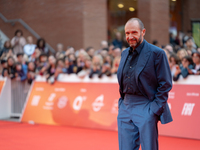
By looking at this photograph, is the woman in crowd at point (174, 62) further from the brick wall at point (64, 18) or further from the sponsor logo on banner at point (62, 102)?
the brick wall at point (64, 18)

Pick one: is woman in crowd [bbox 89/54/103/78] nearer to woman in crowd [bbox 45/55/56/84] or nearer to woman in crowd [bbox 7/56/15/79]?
woman in crowd [bbox 45/55/56/84]

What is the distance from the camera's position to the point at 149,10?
13930 mm

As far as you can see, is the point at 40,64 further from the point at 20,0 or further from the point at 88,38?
the point at 20,0

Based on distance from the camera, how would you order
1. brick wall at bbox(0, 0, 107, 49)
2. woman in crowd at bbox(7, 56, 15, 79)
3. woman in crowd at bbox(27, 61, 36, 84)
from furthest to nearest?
1. brick wall at bbox(0, 0, 107, 49)
2. woman in crowd at bbox(7, 56, 15, 79)
3. woman in crowd at bbox(27, 61, 36, 84)

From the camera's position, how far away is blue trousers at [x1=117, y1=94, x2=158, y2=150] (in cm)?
314

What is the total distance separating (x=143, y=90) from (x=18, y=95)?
6.79m

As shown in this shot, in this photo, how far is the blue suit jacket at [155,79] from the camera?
3111 millimetres

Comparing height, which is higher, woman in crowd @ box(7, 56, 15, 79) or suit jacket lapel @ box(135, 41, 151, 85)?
suit jacket lapel @ box(135, 41, 151, 85)

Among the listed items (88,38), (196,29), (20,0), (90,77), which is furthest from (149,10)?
(90,77)

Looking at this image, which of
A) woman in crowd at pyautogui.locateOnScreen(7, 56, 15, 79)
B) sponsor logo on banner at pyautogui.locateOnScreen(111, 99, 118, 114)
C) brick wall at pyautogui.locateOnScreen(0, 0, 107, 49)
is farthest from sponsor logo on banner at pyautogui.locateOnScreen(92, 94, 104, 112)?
brick wall at pyautogui.locateOnScreen(0, 0, 107, 49)

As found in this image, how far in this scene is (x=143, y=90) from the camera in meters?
3.18

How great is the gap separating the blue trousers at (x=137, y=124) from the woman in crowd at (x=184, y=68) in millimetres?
3327

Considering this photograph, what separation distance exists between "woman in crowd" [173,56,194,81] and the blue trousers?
10.9ft

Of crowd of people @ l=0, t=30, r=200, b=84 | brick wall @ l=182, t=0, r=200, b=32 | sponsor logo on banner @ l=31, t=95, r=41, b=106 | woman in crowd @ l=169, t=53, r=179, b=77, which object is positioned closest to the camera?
crowd of people @ l=0, t=30, r=200, b=84
